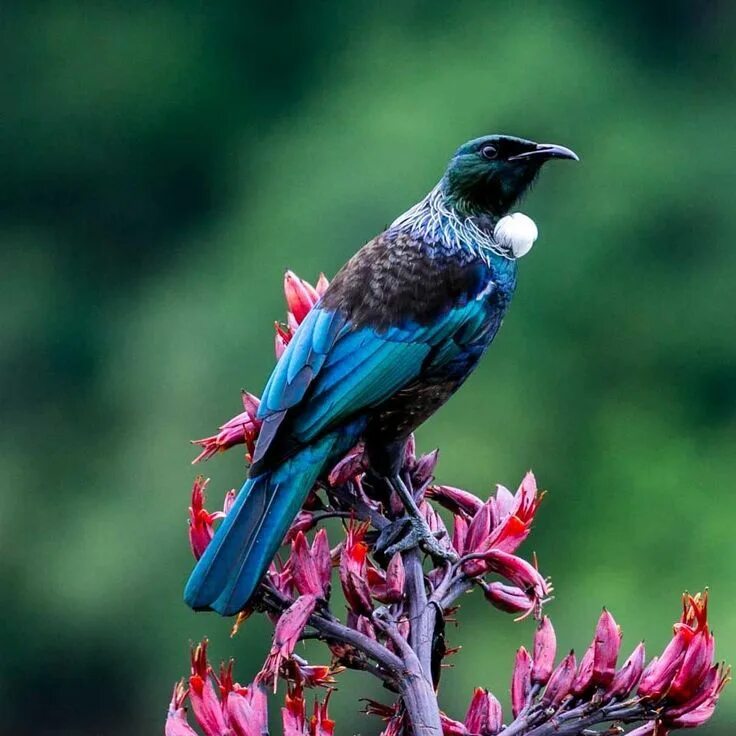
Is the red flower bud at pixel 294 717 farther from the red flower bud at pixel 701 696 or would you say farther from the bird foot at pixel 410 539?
the red flower bud at pixel 701 696

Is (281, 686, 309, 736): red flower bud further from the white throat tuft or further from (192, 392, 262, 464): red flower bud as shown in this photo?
the white throat tuft

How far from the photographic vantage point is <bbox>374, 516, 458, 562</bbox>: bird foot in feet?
6.01

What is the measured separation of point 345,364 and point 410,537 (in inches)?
14.8

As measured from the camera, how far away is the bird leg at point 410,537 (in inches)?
72.2

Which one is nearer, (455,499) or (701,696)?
(701,696)

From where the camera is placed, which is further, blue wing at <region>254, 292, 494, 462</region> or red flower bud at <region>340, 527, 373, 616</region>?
blue wing at <region>254, 292, 494, 462</region>

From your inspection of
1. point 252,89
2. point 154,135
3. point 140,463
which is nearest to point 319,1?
point 252,89

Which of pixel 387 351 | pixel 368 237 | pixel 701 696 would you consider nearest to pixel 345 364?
pixel 387 351

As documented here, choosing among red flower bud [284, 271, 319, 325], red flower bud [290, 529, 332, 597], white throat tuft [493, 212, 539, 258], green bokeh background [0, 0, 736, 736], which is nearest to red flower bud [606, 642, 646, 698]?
red flower bud [290, 529, 332, 597]

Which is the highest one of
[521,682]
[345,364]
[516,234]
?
[516,234]

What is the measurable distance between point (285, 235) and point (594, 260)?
1.84 metres

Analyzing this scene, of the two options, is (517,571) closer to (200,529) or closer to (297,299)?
(200,529)

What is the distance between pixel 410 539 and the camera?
72.1 inches

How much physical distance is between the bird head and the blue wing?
0.94ft
